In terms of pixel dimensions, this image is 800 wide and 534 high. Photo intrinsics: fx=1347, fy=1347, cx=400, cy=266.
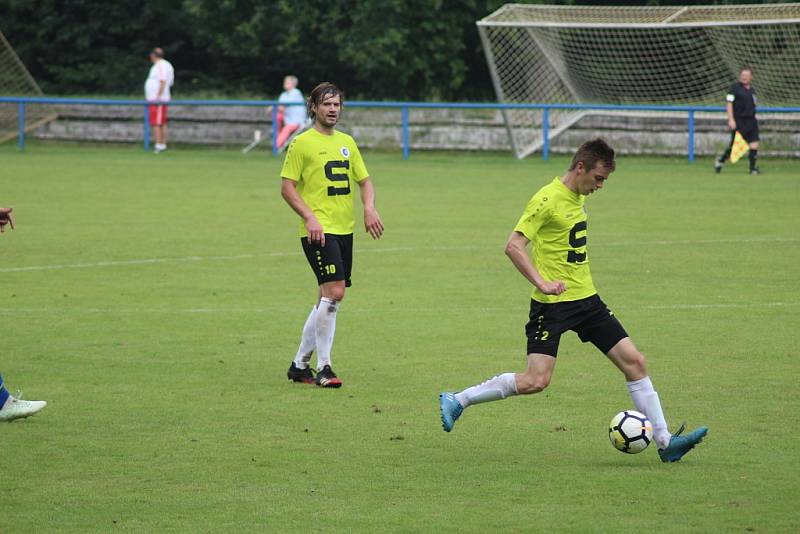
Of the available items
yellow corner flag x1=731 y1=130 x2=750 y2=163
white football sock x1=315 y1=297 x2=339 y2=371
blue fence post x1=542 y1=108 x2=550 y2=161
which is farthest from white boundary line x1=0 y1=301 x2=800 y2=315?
blue fence post x1=542 y1=108 x2=550 y2=161

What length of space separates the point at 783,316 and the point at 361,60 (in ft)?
89.0

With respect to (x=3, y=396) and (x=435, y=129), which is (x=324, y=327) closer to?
(x=3, y=396)

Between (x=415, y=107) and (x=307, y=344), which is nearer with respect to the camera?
(x=307, y=344)

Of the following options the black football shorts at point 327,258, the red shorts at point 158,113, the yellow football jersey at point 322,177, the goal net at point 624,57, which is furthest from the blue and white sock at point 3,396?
the red shorts at point 158,113

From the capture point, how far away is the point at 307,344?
29.9ft

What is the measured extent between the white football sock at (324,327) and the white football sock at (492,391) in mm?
1782

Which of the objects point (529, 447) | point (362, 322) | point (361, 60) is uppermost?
point (529, 447)

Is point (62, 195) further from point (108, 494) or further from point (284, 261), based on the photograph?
point (108, 494)

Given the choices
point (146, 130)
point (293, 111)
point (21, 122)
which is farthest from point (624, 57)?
point (21, 122)

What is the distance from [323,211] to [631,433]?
3.02 metres

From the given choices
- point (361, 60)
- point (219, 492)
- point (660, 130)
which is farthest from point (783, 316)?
point (361, 60)

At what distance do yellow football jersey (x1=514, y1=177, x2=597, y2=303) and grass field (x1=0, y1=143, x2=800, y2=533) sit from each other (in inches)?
35.3

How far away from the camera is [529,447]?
23.9 feet

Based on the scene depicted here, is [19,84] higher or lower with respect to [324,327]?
lower
